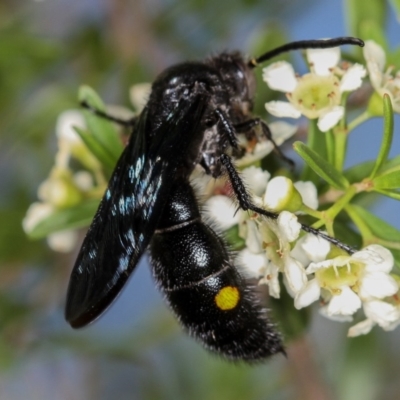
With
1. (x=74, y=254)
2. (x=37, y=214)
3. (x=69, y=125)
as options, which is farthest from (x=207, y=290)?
(x=74, y=254)

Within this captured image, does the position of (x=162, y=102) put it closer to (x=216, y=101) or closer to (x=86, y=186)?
(x=216, y=101)

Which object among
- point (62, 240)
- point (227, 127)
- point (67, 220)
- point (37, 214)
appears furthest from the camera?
point (62, 240)

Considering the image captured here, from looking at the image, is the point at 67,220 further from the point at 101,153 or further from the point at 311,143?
the point at 311,143

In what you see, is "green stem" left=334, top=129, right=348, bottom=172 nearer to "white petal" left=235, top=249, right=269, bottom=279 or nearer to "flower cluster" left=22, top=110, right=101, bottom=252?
"white petal" left=235, top=249, right=269, bottom=279

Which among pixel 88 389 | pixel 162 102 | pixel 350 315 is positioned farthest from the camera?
pixel 88 389

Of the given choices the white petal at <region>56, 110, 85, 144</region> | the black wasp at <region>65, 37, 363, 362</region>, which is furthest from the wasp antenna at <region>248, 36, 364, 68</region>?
the white petal at <region>56, 110, 85, 144</region>

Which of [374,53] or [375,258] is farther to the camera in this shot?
[374,53]

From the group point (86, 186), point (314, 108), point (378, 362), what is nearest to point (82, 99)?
point (86, 186)
